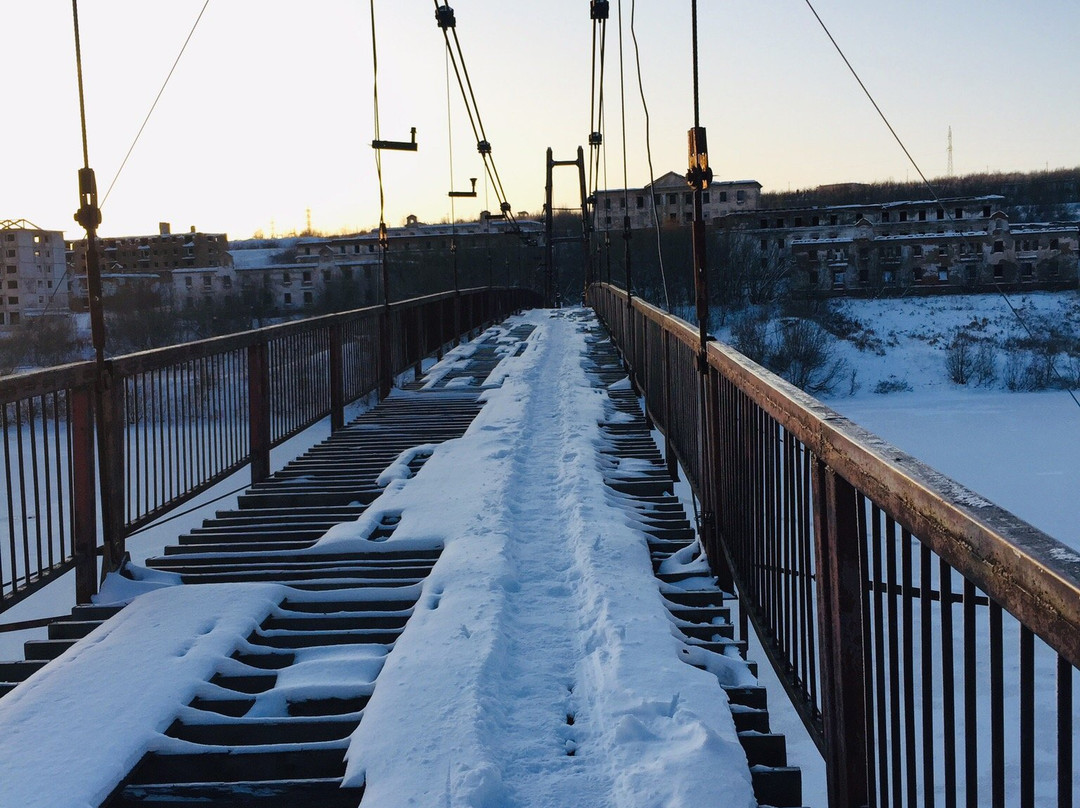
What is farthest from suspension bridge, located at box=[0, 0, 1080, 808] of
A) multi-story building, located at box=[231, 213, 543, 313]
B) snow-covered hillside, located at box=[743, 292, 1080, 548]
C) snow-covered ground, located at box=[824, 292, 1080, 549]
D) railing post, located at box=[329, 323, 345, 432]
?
multi-story building, located at box=[231, 213, 543, 313]

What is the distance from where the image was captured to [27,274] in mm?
87062

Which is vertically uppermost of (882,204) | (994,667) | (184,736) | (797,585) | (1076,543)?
(882,204)

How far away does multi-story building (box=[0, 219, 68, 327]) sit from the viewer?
81.8 m

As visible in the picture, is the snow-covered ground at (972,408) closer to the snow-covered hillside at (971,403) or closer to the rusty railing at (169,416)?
the snow-covered hillside at (971,403)

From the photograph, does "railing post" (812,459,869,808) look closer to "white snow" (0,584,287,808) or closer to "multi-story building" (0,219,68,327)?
"white snow" (0,584,287,808)

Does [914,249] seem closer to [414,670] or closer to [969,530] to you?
[414,670]

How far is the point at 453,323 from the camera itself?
59.9 feet

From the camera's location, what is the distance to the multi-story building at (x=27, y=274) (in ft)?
268

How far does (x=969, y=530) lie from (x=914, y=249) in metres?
85.6

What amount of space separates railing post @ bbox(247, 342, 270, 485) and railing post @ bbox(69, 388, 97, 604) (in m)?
2.52

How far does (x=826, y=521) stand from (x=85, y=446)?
132 inches

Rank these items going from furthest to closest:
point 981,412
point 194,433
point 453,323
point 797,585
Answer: point 981,412 → point 453,323 → point 194,433 → point 797,585

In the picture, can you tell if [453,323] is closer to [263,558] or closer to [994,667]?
[263,558]

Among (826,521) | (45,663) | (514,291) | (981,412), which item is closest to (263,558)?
(45,663)
